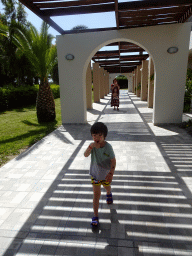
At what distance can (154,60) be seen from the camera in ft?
23.0

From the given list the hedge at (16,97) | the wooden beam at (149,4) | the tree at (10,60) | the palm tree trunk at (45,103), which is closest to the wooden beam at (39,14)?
the palm tree trunk at (45,103)

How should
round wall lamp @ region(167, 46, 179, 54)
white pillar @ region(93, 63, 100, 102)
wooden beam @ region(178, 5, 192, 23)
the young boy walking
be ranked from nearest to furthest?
the young boy walking
wooden beam @ region(178, 5, 192, 23)
round wall lamp @ region(167, 46, 179, 54)
white pillar @ region(93, 63, 100, 102)

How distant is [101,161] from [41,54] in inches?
270

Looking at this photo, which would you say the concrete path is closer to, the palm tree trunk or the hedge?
the palm tree trunk

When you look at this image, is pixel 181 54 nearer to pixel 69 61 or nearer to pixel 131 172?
pixel 69 61

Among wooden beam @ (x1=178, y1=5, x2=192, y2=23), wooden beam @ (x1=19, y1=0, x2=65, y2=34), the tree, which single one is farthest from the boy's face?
the tree

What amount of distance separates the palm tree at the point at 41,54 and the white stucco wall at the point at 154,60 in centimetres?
74

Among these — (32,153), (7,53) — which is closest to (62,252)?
(32,153)

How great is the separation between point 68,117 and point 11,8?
24.6m

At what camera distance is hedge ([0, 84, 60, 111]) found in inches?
493

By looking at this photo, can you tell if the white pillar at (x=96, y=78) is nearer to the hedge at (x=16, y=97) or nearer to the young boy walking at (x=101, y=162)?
the hedge at (x=16, y=97)

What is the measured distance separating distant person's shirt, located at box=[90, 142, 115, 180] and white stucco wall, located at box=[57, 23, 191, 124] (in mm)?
5609

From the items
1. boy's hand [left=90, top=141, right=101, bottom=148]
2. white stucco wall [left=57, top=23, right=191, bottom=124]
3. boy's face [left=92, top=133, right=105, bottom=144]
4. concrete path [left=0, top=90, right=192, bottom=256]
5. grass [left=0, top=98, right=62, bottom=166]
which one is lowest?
concrete path [left=0, top=90, right=192, bottom=256]

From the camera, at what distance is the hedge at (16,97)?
12.5 m
